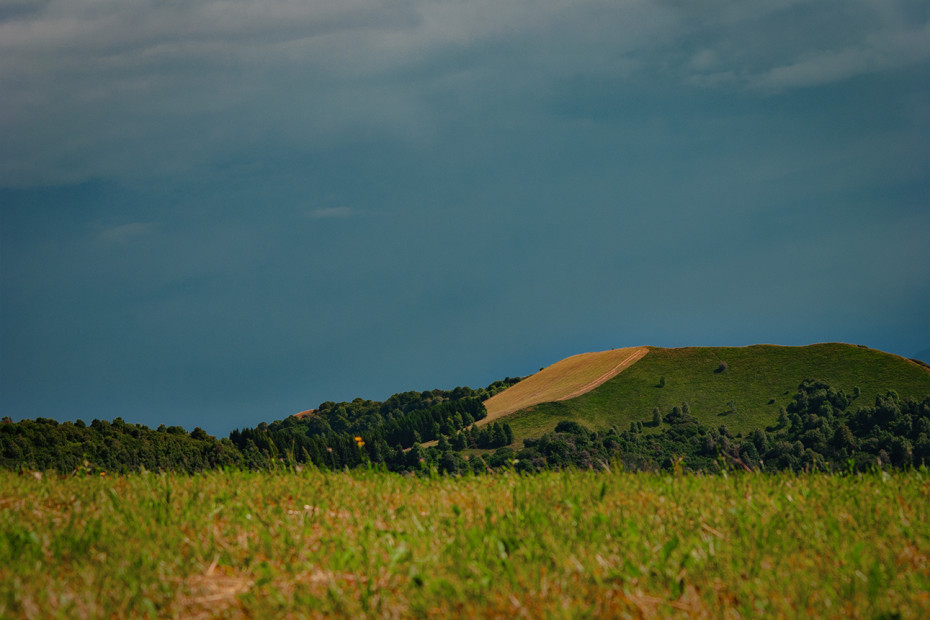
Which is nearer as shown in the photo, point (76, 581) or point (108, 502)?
point (76, 581)

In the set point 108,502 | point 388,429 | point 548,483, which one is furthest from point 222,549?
point 388,429

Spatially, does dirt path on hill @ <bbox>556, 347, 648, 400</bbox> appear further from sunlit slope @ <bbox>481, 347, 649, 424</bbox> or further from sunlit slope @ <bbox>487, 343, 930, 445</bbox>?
sunlit slope @ <bbox>487, 343, 930, 445</bbox>

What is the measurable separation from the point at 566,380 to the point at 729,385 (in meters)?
37.2


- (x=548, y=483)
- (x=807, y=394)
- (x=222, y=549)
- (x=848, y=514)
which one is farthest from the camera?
(x=807, y=394)

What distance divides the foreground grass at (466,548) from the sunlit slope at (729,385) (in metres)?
147

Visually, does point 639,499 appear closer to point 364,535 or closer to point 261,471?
point 364,535

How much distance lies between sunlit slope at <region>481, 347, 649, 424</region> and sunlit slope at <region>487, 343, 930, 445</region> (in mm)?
1184

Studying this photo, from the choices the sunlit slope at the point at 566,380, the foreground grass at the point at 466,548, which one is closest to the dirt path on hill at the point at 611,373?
the sunlit slope at the point at 566,380

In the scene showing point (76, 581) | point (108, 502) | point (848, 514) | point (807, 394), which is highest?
point (108, 502)

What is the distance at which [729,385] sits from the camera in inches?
6732

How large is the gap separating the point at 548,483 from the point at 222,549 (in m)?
5.26

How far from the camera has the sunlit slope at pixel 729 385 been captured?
516 feet

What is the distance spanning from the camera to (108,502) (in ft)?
36.3

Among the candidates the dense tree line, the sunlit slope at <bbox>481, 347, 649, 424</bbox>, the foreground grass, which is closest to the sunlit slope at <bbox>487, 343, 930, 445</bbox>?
the sunlit slope at <bbox>481, 347, 649, 424</bbox>
